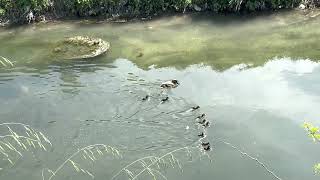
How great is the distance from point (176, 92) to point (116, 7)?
1099 centimetres

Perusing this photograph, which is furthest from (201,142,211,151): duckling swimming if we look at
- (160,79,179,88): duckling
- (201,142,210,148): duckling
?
(160,79,179,88): duckling

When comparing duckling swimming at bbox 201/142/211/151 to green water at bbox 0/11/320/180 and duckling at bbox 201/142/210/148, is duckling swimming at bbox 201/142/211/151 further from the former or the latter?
green water at bbox 0/11/320/180

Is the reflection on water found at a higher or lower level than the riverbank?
lower

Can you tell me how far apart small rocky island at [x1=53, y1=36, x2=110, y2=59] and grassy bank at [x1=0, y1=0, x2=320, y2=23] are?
424cm

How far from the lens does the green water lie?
12797mm

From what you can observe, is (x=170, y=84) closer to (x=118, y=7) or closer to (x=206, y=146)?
(x=206, y=146)

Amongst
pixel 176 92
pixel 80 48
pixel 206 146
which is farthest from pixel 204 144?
pixel 80 48

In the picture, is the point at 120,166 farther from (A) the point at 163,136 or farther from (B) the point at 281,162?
(B) the point at 281,162

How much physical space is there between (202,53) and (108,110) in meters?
6.84

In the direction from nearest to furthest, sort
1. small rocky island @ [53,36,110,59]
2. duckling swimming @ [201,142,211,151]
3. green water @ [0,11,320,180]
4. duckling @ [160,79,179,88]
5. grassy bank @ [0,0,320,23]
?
green water @ [0,11,320,180] → duckling swimming @ [201,142,211,151] → duckling @ [160,79,179,88] → small rocky island @ [53,36,110,59] → grassy bank @ [0,0,320,23]

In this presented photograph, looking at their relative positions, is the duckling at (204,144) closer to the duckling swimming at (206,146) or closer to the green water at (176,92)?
the duckling swimming at (206,146)

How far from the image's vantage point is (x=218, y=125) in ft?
48.0

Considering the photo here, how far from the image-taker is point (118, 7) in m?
26.3

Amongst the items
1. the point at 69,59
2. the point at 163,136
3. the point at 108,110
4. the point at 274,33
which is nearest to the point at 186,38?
the point at 274,33
